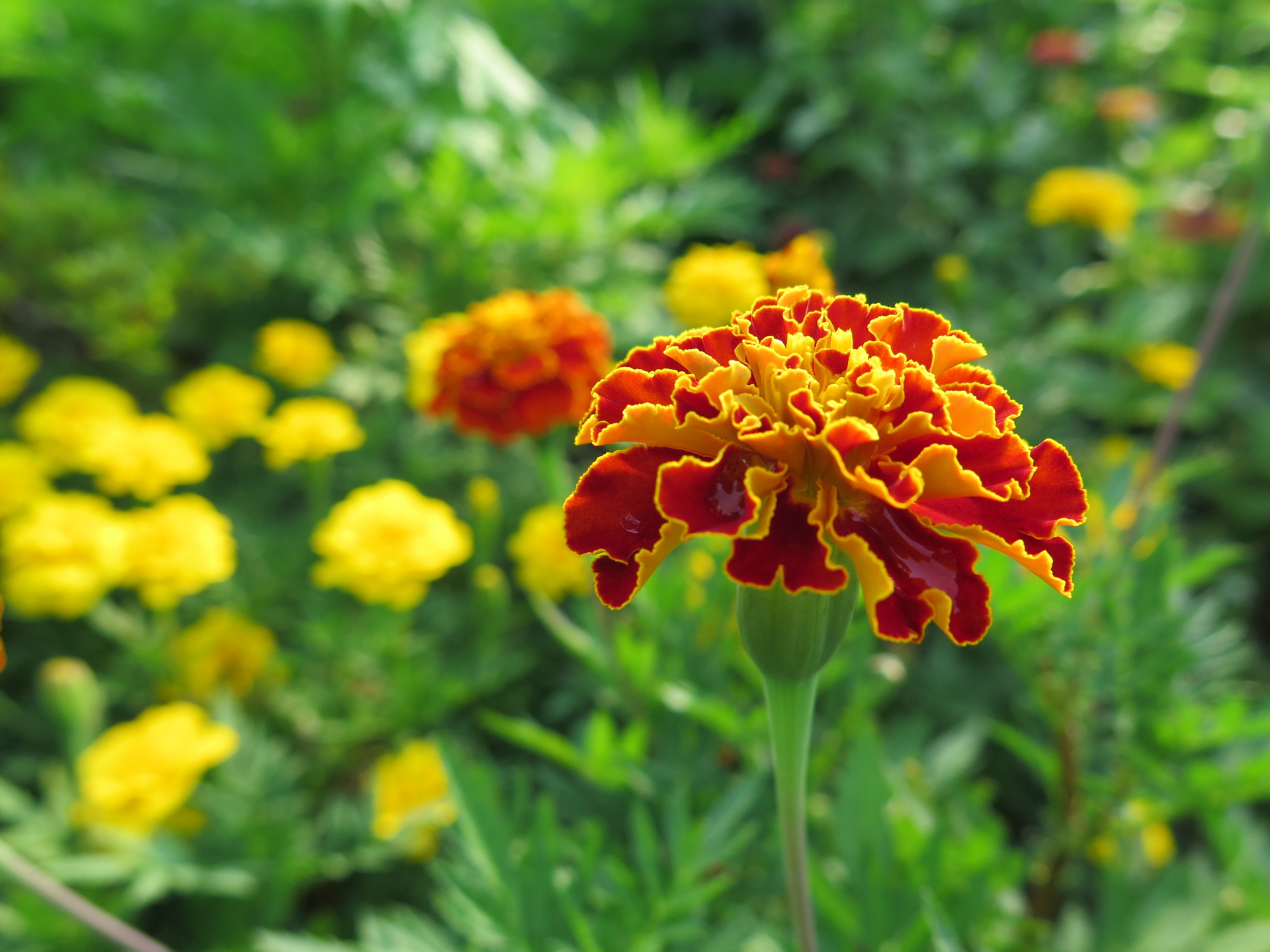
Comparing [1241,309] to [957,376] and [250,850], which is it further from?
[250,850]

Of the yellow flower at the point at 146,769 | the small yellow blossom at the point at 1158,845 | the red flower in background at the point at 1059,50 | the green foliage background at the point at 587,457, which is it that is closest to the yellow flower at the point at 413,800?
the green foliage background at the point at 587,457

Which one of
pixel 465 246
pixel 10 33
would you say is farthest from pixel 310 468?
pixel 10 33

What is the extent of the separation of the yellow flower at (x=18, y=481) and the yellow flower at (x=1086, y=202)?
1.86 metres

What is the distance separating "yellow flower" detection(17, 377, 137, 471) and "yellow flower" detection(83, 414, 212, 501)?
0.05m

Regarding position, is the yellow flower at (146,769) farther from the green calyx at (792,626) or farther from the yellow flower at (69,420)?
the green calyx at (792,626)

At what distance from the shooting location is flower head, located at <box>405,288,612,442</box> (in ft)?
2.56

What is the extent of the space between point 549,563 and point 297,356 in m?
0.63

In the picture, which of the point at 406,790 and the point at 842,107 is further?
the point at 842,107

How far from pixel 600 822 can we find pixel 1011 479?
2.05ft

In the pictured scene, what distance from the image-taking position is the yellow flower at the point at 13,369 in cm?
149

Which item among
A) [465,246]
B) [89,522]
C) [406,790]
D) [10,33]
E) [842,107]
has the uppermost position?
[842,107]

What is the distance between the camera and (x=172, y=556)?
1082mm

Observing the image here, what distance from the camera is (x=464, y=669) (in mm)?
1237

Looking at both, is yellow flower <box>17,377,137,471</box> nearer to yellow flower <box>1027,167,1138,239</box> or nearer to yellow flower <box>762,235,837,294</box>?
yellow flower <box>762,235,837,294</box>
